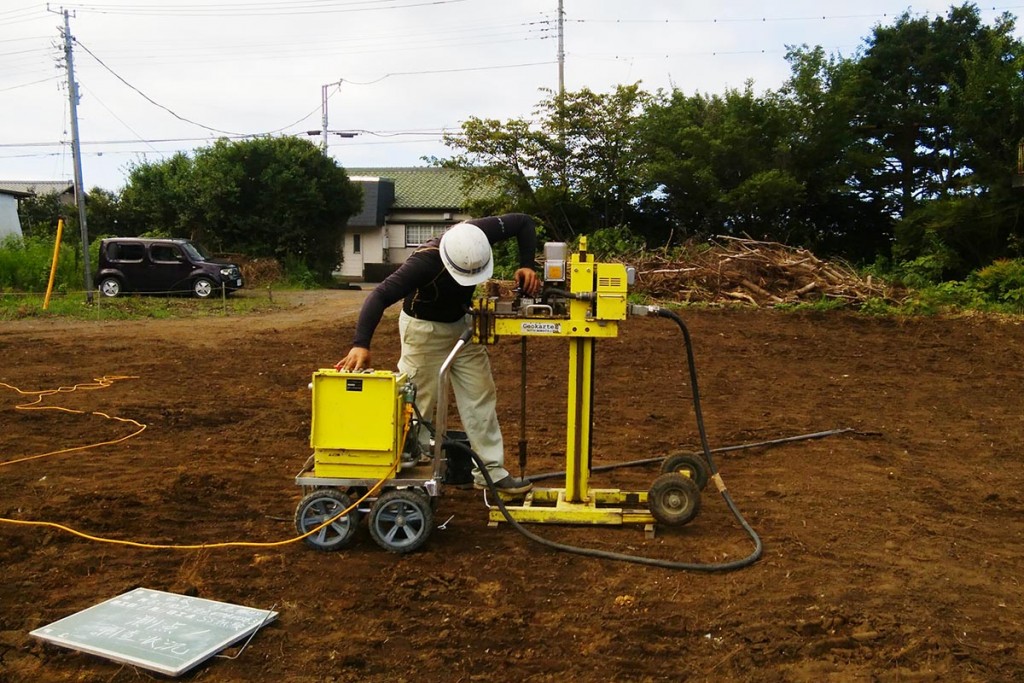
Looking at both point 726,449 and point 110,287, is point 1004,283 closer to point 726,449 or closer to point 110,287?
point 726,449

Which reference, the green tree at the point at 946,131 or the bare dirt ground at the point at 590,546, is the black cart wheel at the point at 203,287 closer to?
the bare dirt ground at the point at 590,546

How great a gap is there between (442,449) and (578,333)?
985mm

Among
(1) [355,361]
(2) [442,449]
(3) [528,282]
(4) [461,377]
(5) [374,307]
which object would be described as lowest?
(2) [442,449]

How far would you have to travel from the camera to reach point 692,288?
50.0 ft

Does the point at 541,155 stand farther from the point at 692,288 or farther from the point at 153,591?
the point at 153,591

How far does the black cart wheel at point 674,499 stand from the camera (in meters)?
4.68

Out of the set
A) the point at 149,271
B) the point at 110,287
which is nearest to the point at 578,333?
the point at 149,271

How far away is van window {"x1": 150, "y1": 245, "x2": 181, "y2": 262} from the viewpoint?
21.2m

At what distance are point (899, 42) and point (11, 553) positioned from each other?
21892 mm

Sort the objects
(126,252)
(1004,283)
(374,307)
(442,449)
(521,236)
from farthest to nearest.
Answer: (126,252)
(1004,283)
(521,236)
(442,449)
(374,307)

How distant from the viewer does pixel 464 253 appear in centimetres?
457

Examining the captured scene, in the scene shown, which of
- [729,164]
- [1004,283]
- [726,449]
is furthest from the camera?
[729,164]

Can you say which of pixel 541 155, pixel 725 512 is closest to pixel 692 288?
pixel 541 155

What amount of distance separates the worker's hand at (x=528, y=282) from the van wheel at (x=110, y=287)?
18.6 metres
